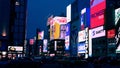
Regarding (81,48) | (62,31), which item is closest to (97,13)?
(81,48)

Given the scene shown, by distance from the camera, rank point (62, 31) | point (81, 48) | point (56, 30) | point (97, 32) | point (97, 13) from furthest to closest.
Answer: point (56, 30) < point (62, 31) < point (81, 48) < point (97, 13) < point (97, 32)

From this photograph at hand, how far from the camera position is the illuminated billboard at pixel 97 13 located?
94.9 meters

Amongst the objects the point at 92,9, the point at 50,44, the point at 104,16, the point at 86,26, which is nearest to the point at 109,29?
the point at 104,16

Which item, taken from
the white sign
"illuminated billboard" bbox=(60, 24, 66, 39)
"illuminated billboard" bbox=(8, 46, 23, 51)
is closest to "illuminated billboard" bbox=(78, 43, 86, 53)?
the white sign

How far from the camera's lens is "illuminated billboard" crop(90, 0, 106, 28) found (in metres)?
94.9

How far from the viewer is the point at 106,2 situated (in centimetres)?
9331

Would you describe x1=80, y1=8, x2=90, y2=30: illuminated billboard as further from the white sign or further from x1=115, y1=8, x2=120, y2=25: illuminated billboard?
x1=115, y1=8, x2=120, y2=25: illuminated billboard

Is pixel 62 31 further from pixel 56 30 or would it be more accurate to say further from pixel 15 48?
pixel 15 48

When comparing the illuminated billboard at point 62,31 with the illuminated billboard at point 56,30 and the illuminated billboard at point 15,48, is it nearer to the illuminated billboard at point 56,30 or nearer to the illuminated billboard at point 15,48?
the illuminated billboard at point 56,30

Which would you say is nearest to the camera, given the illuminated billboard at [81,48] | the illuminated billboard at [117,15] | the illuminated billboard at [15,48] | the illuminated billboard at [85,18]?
the illuminated billboard at [117,15]

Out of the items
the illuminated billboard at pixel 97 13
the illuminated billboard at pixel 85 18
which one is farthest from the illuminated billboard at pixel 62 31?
the illuminated billboard at pixel 97 13

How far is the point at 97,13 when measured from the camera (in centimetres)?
9950

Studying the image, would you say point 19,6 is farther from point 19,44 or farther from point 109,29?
point 109,29

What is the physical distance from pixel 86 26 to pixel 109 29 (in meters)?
25.6
